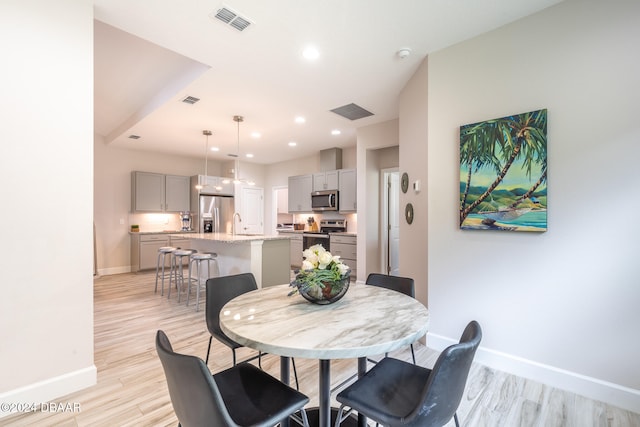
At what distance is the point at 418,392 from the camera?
126cm

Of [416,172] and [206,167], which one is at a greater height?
[206,167]

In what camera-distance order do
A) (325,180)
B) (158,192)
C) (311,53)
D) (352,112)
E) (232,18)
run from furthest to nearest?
(158,192), (325,180), (352,112), (311,53), (232,18)

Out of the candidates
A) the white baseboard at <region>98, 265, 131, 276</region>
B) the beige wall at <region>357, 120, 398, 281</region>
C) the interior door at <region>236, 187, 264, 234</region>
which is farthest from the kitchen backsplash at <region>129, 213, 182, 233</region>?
the beige wall at <region>357, 120, 398, 281</region>

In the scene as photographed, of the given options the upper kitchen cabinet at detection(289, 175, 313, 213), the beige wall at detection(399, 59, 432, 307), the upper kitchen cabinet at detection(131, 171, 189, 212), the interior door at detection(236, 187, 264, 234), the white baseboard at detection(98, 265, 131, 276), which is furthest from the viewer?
the interior door at detection(236, 187, 264, 234)

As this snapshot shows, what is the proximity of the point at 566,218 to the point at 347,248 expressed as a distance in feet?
12.7

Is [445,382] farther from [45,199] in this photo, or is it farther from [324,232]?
[324,232]

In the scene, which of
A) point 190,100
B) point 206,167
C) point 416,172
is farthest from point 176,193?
point 416,172

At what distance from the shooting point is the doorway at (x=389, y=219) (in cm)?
521

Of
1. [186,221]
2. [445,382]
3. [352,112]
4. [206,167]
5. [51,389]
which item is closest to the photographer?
[445,382]

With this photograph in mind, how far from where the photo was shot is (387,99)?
3729 mm

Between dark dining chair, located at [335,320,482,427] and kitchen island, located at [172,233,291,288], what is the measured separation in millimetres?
2695

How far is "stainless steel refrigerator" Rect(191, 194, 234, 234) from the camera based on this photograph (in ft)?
22.8

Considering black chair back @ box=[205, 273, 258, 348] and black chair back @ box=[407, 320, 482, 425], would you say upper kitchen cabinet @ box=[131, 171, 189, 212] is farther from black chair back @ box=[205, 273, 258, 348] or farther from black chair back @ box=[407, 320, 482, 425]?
black chair back @ box=[407, 320, 482, 425]

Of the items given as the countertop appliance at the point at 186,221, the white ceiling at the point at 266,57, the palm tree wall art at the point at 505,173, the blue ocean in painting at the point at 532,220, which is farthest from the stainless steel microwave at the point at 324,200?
the blue ocean in painting at the point at 532,220
